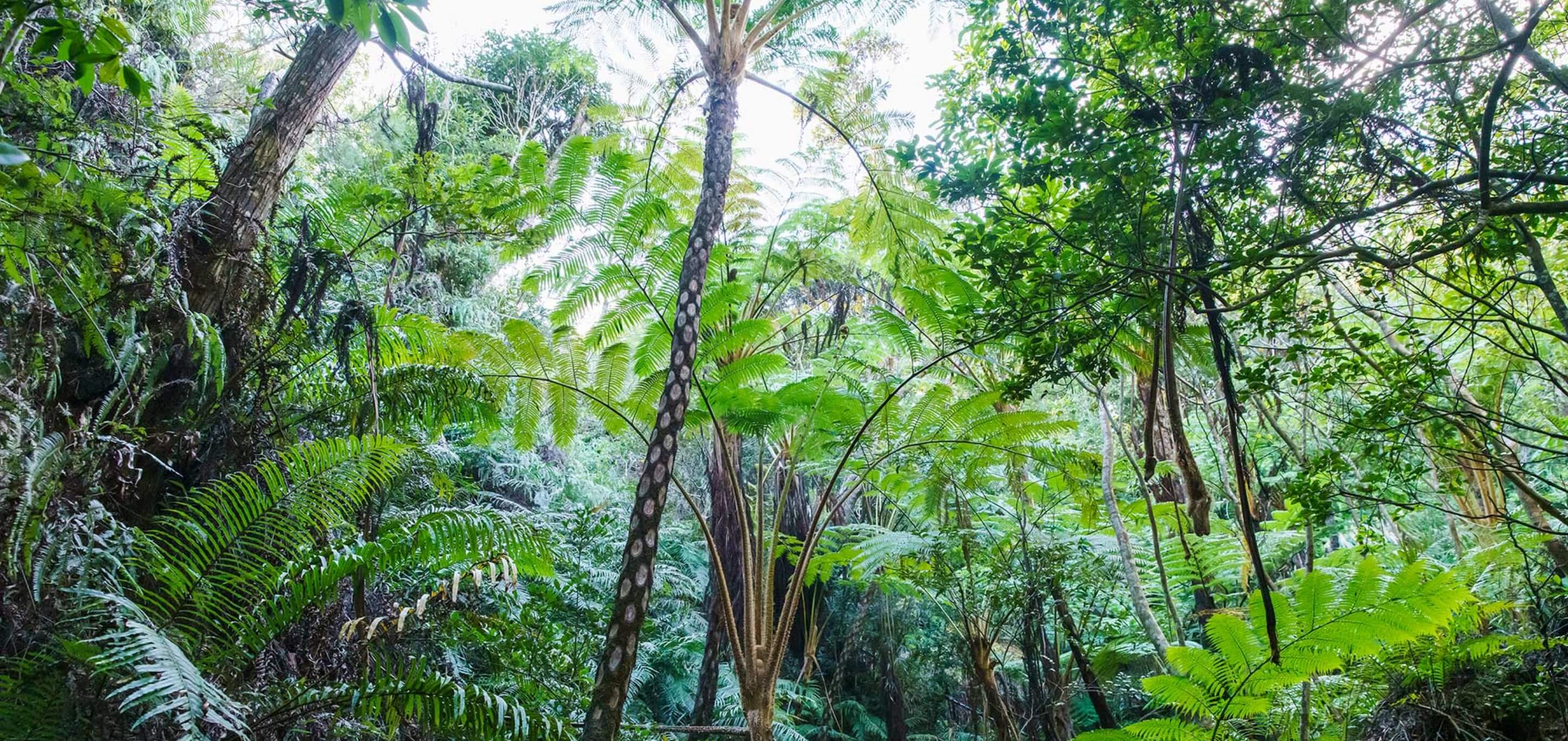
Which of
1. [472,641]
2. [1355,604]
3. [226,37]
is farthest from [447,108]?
[1355,604]

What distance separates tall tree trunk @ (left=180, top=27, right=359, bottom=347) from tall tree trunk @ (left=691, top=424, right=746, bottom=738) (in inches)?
89.4

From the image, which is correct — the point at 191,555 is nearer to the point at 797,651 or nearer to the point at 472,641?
the point at 472,641

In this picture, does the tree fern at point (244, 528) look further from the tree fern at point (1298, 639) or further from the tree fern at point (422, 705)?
the tree fern at point (1298, 639)

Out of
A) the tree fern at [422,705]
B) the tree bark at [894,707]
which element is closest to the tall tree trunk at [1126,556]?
the tree bark at [894,707]

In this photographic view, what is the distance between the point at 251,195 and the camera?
3.21 metres

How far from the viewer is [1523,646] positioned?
8.54 feet

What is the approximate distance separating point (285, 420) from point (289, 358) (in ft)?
1.01

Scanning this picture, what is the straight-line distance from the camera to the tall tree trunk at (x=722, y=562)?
422cm

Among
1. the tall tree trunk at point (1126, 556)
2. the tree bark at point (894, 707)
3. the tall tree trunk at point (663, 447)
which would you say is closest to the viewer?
the tall tree trunk at point (663, 447)

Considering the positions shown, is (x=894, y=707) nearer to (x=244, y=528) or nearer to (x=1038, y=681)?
(x=1038, y=681)

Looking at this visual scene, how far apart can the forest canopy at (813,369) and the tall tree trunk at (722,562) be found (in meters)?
0.04

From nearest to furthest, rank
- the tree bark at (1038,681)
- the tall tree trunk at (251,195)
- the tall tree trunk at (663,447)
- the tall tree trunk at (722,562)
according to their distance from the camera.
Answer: the tall tree trunk at (663,447) < the tall tree trunk at (251,195) < the tree bark at (1038,681) < the tall tree trunk at (722,562)

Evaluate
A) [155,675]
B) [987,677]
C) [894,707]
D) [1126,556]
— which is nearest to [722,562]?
[987,677]

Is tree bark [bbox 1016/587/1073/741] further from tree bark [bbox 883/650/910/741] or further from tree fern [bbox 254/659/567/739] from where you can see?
tree fern [bbox 254/659/567/739]
